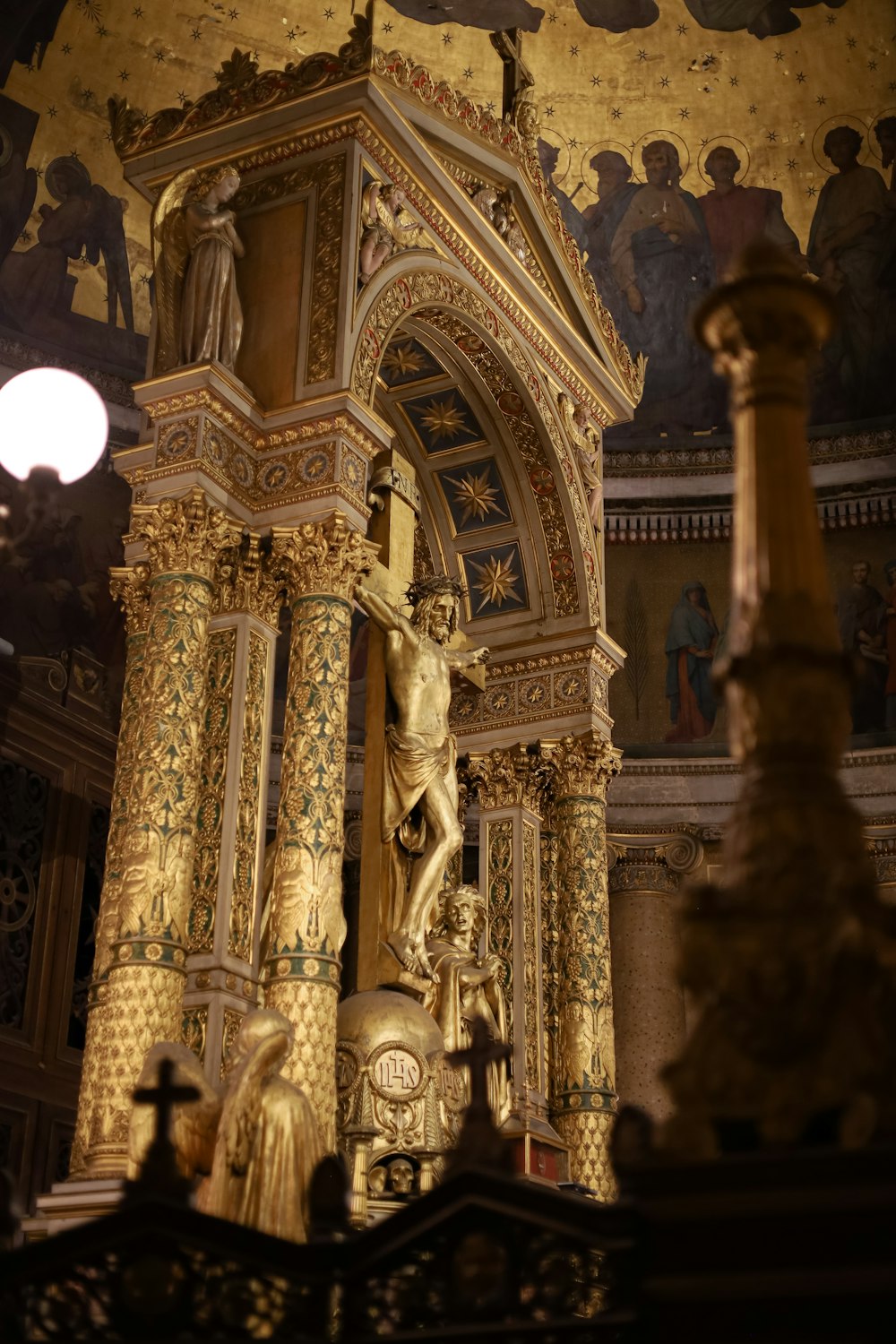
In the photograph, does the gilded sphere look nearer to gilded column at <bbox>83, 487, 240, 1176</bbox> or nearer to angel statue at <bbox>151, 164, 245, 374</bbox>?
gilded column at <bbox>83, 487, 240, 1176</bbox>

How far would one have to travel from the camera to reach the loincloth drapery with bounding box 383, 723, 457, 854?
10.1m

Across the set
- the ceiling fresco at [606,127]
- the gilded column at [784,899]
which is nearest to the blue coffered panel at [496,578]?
the ceiling fresco at [606,127]

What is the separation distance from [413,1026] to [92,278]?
9736mm

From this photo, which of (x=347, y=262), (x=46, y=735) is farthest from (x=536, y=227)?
(x=46, y=735)

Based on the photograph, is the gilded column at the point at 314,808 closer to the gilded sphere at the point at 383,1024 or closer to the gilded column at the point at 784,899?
the gilded sphere at the point at 383,1024

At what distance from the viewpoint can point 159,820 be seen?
8.21 meters

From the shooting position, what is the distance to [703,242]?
58.4 feet

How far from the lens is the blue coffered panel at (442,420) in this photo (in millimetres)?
11859

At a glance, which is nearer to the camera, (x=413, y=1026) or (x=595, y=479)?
(x=413, y=1026)

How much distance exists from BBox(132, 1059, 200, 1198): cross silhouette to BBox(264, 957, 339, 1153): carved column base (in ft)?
12.5

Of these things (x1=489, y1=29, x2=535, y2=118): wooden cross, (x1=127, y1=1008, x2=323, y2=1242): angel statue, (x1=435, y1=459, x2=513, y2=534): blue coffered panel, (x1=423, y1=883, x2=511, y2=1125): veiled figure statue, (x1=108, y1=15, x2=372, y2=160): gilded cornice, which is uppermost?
(x1=489, y1=29, x2=535, y2=118): wooden cross

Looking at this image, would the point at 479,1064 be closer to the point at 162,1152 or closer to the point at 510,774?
the point at 162,1152

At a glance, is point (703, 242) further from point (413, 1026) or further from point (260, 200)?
point (413, 1026)

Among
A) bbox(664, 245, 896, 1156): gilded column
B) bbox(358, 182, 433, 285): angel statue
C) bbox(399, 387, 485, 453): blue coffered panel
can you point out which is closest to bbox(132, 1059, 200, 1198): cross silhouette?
bbox(664, 245, 896, 1156): gilded column
